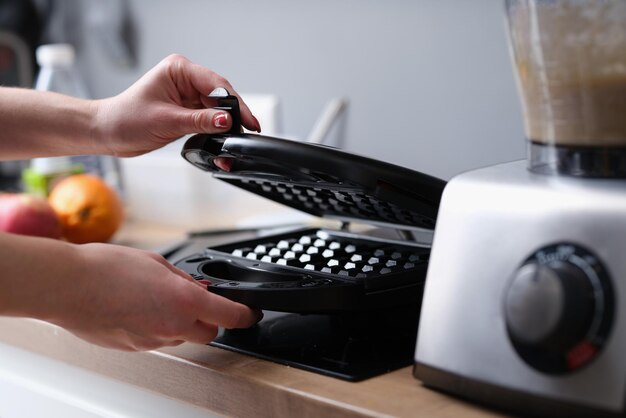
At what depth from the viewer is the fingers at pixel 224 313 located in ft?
2.23

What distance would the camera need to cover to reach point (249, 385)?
26.1 inches

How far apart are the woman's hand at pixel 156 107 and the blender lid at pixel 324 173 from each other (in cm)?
7

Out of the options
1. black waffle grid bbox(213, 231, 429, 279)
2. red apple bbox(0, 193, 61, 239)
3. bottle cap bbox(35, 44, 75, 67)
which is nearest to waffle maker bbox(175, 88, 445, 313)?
black waffle grid bbox(213, 231, 429, 279)

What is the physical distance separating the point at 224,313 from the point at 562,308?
279 millimetres

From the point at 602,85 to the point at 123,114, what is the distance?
533 millimetres

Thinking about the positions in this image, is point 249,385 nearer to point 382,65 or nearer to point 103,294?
point 103,294

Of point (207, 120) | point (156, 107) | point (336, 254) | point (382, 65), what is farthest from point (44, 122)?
point (382, 65)

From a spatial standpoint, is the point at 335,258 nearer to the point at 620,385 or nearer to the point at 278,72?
the point at 620,385

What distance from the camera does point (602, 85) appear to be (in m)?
0.58

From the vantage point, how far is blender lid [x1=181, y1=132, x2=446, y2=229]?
0.69 metres

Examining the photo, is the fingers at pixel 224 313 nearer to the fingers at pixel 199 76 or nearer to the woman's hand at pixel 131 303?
the woman's hand at pixel 131 303

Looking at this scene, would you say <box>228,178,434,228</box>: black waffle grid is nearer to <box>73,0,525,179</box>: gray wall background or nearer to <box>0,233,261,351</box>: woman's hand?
<box>0,233,261,351</box>: woman's hand

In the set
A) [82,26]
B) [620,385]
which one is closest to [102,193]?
[82,26]

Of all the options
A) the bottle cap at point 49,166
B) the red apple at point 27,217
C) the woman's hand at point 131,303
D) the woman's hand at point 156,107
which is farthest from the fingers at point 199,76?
the bottle cap at point 49,166
